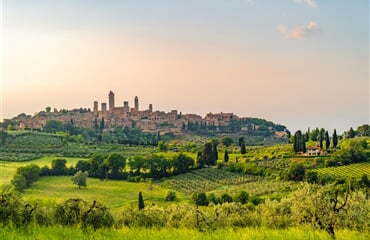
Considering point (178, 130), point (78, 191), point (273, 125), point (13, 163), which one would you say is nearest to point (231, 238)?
point (78, 191)

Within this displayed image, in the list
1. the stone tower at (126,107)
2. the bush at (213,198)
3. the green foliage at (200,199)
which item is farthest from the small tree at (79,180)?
the stone tower at (126,107)

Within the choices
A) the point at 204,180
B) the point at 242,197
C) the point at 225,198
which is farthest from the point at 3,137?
the point at 242,197

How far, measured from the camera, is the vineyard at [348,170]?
39.5m

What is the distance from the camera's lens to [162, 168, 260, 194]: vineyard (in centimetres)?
3987

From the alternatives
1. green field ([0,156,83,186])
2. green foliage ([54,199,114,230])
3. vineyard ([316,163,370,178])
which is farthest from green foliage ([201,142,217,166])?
green foliage ([54,199,114,230])

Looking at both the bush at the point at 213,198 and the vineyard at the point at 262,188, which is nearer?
the bush at the point at 213,198

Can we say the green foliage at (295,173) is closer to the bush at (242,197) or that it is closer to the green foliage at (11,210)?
the bush at (242,197)

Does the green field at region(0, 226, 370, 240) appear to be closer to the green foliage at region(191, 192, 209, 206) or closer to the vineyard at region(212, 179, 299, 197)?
the green foliage at region(191, 192, 209, 206)

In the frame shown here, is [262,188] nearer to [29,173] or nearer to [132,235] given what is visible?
[29,173]

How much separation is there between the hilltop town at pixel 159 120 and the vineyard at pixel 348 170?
6767cm

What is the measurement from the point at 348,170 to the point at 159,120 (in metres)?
93.1

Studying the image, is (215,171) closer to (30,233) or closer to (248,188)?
(248,188)

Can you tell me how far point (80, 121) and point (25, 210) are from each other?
111710 millimetres

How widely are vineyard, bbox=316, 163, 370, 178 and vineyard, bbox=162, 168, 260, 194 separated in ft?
22.9
